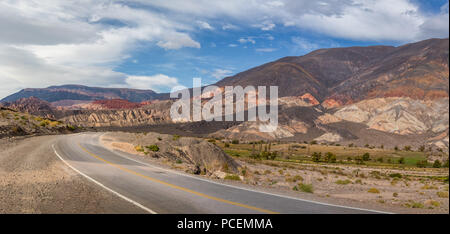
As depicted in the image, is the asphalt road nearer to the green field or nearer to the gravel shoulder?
the gravel shoulder

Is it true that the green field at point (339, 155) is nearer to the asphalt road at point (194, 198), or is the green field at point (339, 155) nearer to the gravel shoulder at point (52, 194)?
the asphalt road at point (194, 198)

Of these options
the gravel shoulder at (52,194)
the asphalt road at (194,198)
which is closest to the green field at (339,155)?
the asphalt road at (194,198)

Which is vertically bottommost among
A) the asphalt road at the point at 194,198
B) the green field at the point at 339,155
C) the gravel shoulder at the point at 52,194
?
the green field at the point at 339,155

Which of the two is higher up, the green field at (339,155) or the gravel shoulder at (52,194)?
the gravel shoulder at (52,194)

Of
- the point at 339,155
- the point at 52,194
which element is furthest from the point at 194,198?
the point at 339,155

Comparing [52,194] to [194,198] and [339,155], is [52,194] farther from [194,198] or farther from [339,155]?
[339,155]

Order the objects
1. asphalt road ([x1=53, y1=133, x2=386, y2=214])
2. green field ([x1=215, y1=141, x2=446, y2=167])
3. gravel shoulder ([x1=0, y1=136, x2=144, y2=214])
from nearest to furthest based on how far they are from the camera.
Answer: gravel shoulder ([x1=0, y1=136, x2=144, y2=214]) → asphalt road ([x1=53, y1=133, x2=386, y2=214]) → green field ([x1=215, y1=141, x2=446, y2=167])

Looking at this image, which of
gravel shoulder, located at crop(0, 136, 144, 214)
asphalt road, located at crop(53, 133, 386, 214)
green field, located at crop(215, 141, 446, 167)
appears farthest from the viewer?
green field, located at crop(215, 141, 446, 167)

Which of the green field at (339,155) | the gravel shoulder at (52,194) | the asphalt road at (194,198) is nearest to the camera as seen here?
the gravel shoulder at (52,194)

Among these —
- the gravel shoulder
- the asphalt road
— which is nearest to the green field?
the asphalt road
